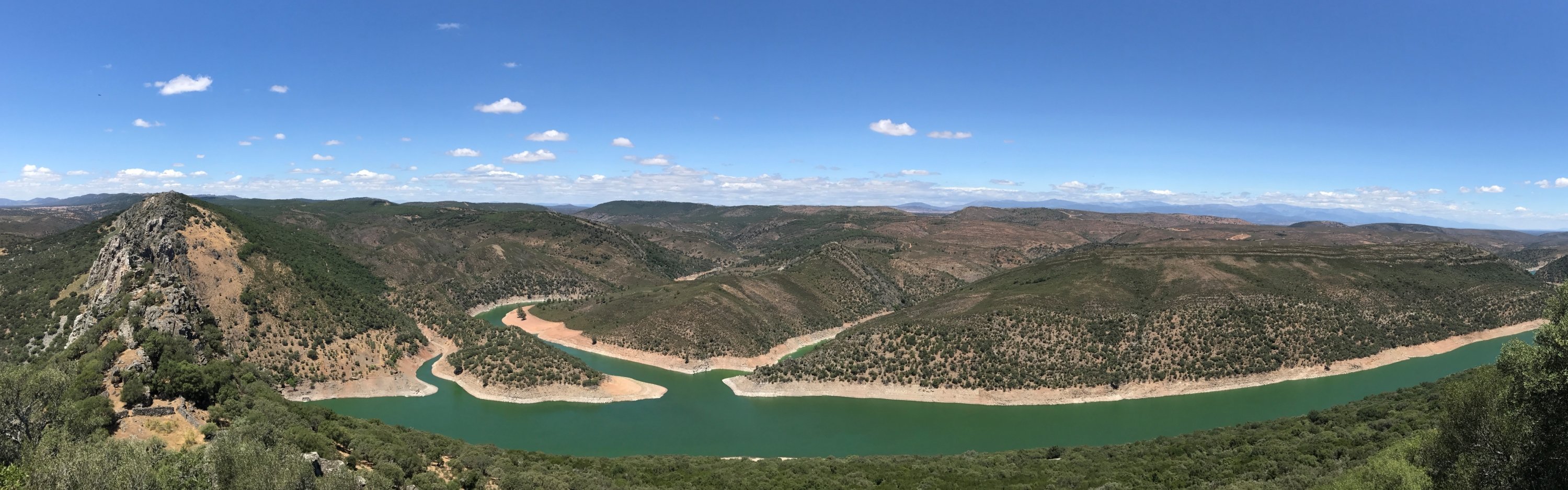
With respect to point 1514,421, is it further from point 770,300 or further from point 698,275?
point 698,275

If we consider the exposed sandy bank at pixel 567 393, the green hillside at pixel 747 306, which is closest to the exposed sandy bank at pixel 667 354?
the green hillside at pixel 747 306

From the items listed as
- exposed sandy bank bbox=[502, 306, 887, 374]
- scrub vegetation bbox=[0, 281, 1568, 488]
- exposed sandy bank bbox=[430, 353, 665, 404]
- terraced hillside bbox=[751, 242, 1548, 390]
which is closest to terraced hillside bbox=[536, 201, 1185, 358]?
exposed sandy bank bbox=[502, 306, 887, 374]

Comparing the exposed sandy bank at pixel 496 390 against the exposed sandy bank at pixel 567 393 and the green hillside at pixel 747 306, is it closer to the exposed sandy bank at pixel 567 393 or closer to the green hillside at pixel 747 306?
the exposed sandy bank at pixel 567 393

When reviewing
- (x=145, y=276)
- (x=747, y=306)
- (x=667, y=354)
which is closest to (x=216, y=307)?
(x=145, y=276)

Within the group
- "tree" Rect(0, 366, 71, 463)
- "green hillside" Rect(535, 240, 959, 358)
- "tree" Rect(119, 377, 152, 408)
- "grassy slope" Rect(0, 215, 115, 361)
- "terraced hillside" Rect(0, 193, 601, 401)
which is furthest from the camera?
"green hillside" Rect(535, 240, 959, 358)

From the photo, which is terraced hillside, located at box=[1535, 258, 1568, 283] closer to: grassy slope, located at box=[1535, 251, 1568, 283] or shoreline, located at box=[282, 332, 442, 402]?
grassy slope, located at box=[1535, 251, 1568, 283]
